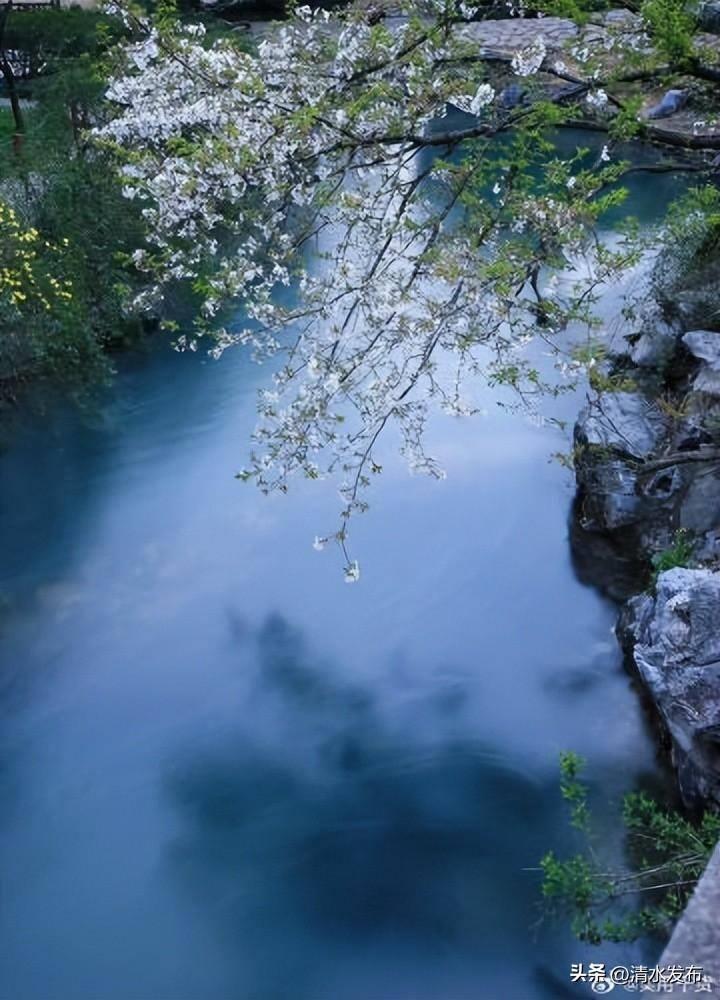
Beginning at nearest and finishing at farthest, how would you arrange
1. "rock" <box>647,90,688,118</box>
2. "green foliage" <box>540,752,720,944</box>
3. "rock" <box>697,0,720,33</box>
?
"green foliage" <box>540,752,720,944</box> → "rock" <box>697,0,720,33</box> → "rock" <box>647,90,688,118</box>

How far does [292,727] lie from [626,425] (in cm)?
314

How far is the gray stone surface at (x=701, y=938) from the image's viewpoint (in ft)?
4.26

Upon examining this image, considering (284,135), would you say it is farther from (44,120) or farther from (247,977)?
(44,120)

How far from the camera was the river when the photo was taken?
451 cm

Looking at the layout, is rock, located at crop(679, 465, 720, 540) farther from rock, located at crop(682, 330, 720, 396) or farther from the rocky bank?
rock, located at crop(682, 330, 720, 396)

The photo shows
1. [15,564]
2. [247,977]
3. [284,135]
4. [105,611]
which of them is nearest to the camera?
[284,135]

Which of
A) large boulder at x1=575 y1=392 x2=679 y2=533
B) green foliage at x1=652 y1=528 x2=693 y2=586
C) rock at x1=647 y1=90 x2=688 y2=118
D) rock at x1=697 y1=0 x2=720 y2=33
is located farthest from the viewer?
rock at x1=647 y1=90 x2=688 y2=118

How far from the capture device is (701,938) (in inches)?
52.3

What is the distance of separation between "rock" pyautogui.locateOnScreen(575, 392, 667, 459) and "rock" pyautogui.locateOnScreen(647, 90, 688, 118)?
5.85 metres

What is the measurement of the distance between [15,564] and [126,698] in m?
1.71

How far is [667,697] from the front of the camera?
4.68 m

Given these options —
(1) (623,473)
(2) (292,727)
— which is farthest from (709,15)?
(2) (292,727)

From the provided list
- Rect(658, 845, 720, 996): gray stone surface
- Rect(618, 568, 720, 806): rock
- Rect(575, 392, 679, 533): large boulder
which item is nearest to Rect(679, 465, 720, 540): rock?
Rect(575, 392, 679, 533): large boulder

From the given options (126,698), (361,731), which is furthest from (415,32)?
(126,698)
